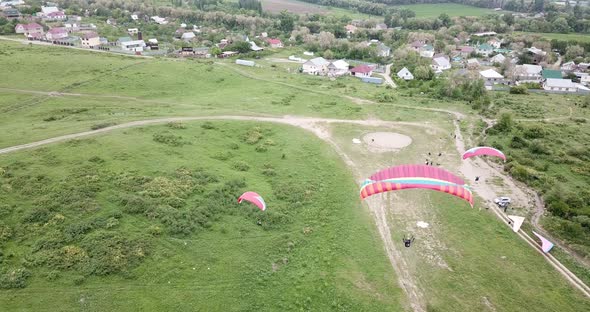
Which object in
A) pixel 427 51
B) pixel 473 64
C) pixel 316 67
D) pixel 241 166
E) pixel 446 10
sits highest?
pixel 446 10

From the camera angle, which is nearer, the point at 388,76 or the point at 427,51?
the point at 388,76

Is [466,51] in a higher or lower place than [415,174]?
higher

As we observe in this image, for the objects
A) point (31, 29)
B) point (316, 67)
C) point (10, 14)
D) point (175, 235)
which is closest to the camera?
point (175, 235)

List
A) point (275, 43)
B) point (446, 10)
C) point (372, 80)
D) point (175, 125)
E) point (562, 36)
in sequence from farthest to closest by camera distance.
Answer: point (446, 10), point (562, 36), point (275, 43), point (372, 80), point (175, 125)

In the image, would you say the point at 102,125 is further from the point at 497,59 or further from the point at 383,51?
the point at 497,59

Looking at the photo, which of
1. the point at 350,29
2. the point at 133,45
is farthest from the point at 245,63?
the point at 350,29

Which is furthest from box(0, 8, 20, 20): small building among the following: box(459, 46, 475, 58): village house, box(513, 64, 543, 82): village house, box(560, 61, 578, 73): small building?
box(560, 61, 578, 73): small building
